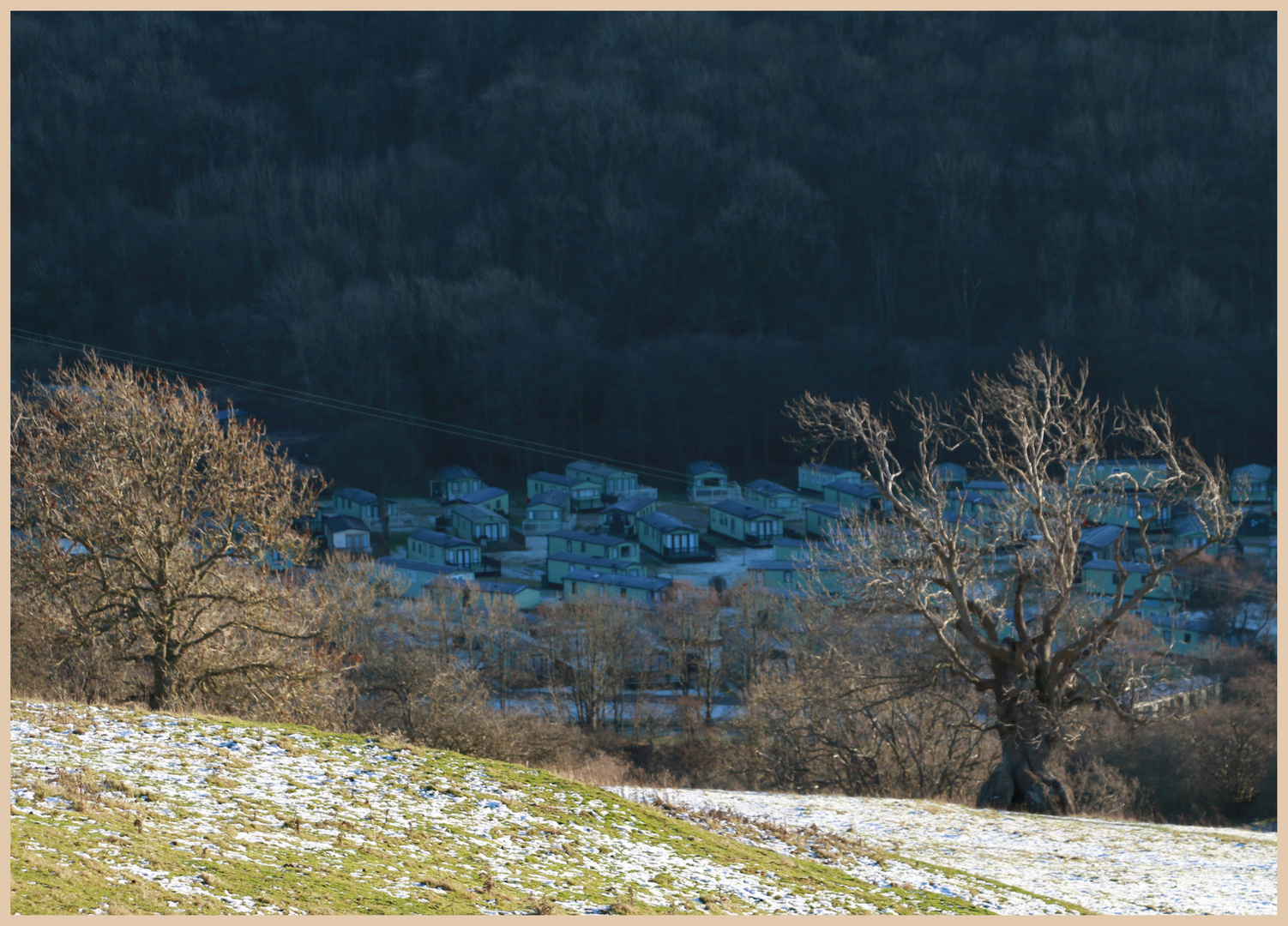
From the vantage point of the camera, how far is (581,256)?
102312mm

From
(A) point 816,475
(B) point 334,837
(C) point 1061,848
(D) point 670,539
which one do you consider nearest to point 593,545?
(D) point 670,539

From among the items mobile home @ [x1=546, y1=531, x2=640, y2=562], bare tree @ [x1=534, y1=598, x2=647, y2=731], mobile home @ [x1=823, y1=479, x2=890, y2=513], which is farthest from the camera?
mobile home @ [x1=823, y1=479, x2=890, y2=513]

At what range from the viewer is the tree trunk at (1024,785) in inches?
632

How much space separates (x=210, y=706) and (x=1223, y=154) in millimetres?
100367

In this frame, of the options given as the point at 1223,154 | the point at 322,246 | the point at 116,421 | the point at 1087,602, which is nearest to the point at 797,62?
the point at 1223,154

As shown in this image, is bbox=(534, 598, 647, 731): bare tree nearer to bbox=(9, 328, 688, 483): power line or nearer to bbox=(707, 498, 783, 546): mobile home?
bbox=(707, 498, 783, 546): mobile home

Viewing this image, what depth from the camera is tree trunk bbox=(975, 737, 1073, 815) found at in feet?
52.7

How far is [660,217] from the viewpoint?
334 feet

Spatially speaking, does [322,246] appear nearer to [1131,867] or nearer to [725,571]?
[725,571]

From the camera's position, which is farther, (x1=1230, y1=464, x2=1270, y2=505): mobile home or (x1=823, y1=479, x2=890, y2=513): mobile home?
(x1=823, y1=479, x2=890, y2=513): mobile home

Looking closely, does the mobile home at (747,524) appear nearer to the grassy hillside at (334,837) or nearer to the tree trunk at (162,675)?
the tree trunk at (162,675)

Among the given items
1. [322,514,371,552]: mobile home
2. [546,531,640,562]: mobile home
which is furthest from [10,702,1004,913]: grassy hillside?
[322,514,371,552]: mobile home

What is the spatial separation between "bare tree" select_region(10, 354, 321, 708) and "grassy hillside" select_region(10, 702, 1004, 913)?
17.6 ft

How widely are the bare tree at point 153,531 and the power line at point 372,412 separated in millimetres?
62483
